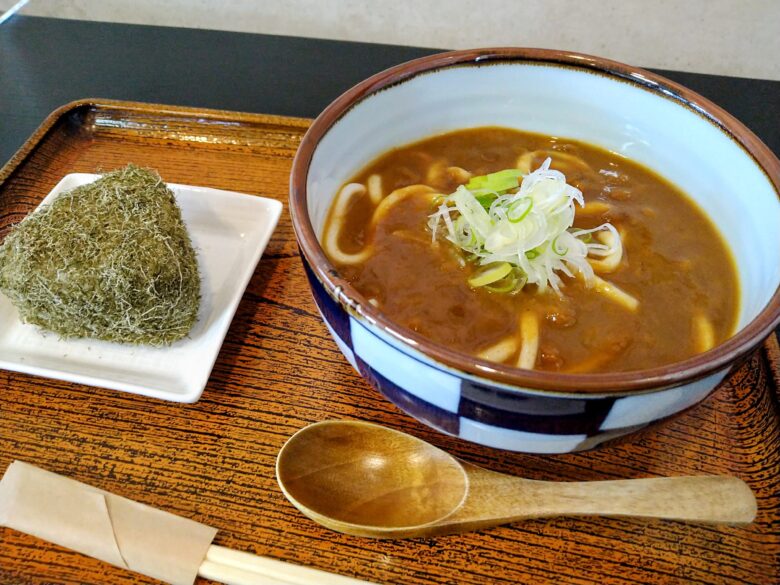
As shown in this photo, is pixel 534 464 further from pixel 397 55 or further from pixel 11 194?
pixel 397 55

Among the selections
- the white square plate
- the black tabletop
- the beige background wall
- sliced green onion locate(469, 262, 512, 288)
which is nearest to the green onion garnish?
sliced green onion locate(469, 262, 512, 288)

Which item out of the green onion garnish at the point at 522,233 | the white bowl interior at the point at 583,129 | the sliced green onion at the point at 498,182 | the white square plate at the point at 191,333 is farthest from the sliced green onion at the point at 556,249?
the white square plate at the point at 191,333

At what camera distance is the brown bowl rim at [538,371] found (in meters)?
0.80

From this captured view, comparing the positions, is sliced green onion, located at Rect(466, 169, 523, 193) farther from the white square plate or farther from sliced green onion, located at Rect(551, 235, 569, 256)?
the white square plate

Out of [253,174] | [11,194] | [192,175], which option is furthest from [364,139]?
[11,194]

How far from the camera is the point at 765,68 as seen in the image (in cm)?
278

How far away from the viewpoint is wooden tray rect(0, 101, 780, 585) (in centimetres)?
96

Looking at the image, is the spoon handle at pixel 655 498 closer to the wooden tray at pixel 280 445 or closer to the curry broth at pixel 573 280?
the wooden tray at pixel 280 445

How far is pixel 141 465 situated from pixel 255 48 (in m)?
1.93

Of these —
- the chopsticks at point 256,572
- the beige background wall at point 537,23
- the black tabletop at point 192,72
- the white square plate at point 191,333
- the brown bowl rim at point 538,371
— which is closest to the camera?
the brown bowl rim at point 538,371

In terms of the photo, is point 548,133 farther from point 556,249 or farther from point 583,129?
point 556,249

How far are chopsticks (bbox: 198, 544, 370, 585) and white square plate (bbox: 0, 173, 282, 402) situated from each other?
0.31 meters

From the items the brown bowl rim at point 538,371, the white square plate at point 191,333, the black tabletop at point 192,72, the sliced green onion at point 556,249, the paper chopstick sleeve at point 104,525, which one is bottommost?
the paper chopstick sleeve at point 104,525

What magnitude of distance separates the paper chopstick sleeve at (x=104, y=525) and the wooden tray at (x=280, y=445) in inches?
1.0
